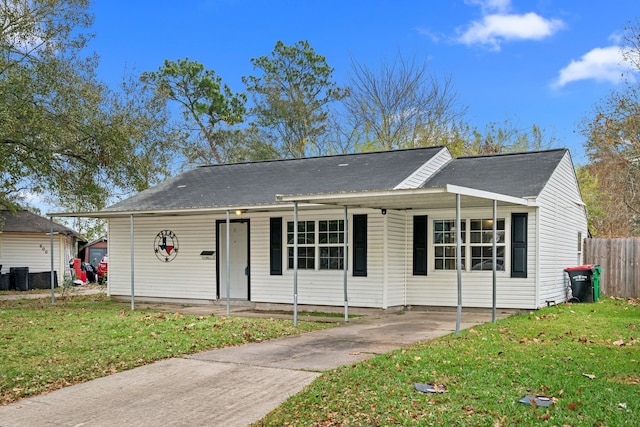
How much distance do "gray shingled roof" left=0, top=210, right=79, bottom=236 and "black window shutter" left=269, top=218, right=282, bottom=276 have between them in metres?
13.9

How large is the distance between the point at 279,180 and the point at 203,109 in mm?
17273

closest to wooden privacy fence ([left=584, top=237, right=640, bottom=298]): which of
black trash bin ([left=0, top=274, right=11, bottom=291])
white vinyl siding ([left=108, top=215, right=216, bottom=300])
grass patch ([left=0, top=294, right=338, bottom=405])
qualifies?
grass patch ([left=0, top=294, right=338, bottom=405])

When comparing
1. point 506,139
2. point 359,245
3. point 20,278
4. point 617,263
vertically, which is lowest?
point 20,278

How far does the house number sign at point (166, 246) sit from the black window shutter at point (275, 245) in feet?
9.84

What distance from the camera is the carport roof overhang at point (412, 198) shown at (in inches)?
382

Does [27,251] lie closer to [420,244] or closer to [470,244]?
[420,244]

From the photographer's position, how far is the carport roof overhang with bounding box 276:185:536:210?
9.71 m

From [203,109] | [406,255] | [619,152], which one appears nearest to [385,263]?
[406,255]

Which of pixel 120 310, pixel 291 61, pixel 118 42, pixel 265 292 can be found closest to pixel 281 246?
pixel 265 292

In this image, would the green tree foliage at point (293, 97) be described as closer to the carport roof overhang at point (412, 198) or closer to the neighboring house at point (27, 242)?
the neighboring house at point (27, 242)

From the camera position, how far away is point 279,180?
16.5 m

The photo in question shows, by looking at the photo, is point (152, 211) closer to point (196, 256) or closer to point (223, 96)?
point (196, 256)

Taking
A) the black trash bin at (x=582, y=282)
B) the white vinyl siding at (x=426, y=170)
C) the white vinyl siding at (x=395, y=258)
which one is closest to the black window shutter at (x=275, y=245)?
the white vinyl siding at (x=395, y=258)

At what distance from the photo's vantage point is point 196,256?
16.1 metres
